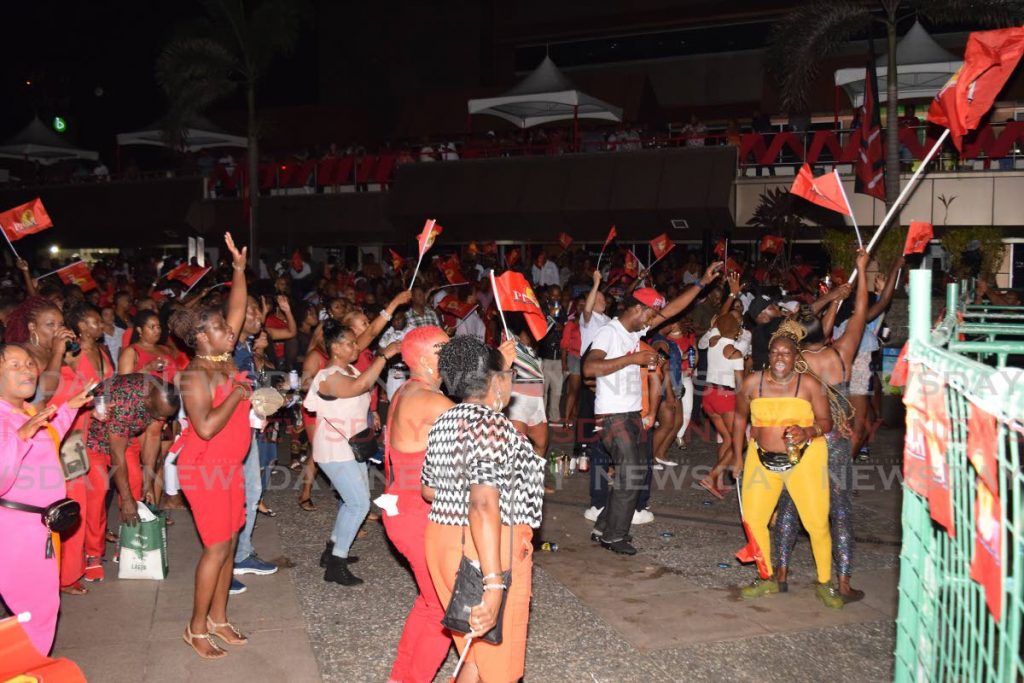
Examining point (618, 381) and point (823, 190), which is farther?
point (823, 190)

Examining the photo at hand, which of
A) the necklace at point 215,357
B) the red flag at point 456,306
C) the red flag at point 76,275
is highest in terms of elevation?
the red flag at point 76,275

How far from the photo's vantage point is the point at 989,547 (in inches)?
86.2

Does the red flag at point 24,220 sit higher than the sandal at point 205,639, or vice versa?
the red flag at point 24,220

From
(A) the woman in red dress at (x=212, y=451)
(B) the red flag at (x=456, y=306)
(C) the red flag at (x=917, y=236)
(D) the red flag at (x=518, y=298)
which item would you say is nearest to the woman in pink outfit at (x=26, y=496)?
(A) the woman in red dress at (x=212, y=451)

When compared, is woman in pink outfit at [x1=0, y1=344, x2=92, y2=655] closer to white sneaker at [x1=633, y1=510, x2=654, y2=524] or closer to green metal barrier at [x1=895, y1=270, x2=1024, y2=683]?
green metal barrier at [x1=895, y1=270, x2=1024, y2=683]

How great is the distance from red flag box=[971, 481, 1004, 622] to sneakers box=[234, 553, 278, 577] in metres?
5.22

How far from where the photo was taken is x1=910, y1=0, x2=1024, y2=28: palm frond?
15.9m

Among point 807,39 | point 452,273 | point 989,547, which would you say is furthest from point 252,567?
point 807,39

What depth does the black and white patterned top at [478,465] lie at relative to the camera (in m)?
3.48

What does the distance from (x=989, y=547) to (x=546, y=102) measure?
2054 centimetres

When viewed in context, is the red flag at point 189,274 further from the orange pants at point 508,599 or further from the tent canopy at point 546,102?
the tent canopy at point 546,102

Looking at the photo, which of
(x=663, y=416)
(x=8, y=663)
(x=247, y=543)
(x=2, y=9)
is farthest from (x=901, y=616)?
(x=2, y=9)

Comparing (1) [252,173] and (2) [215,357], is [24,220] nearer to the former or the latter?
(2) [215,357]

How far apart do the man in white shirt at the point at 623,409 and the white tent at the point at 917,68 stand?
44.3 feet
